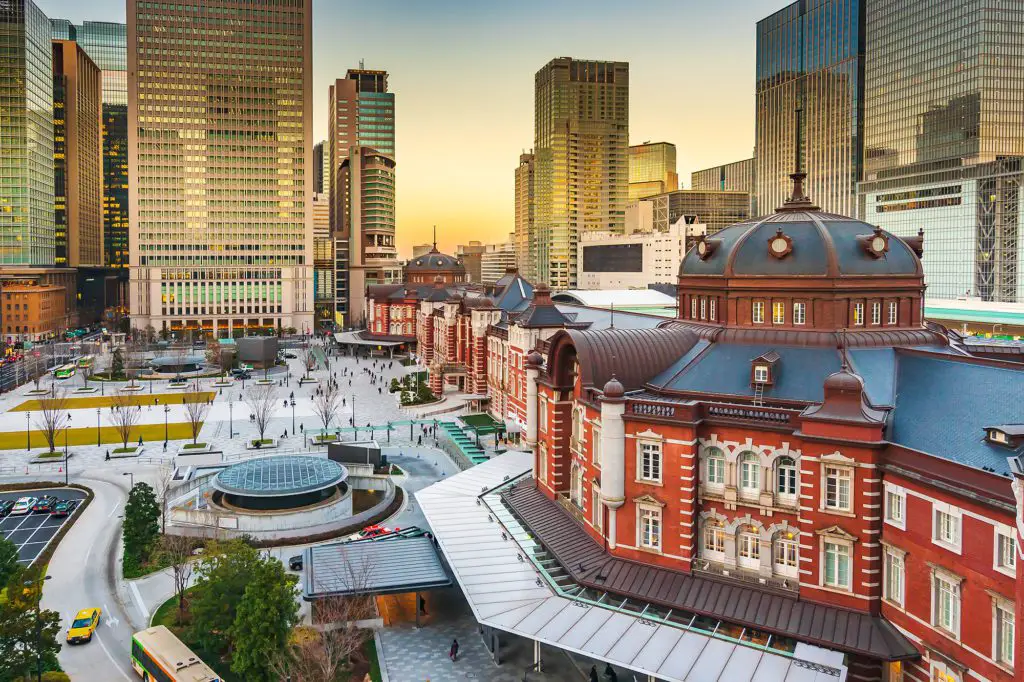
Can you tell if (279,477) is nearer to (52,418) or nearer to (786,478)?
(786,478)

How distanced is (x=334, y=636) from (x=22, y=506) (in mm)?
40041

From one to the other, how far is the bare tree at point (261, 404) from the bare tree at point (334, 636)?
45707 mm

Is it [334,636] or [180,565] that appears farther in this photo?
[180,565]

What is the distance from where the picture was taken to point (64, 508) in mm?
63219

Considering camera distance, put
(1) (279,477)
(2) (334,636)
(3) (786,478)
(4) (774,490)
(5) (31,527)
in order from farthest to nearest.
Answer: (1) (279,477)
(5) (31,527)
(4) (774,490)
(3) (786,478)
(2) (334,636)

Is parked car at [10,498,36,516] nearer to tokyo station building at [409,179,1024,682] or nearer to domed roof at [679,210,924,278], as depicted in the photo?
tokyo station building at [409,179,1024,682]

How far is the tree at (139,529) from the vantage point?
5238 cm

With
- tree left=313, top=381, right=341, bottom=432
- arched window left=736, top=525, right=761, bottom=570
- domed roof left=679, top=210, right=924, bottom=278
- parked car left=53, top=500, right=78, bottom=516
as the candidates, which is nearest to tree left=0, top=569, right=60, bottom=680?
parked car left=53, top=500, right=78, bottom=516

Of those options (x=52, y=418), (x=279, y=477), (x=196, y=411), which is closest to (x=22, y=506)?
(x=279, y=477)

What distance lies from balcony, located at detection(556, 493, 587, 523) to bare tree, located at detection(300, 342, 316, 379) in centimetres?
8819

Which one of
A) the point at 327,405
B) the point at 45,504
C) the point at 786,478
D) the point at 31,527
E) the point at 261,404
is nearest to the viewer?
the point at 786,478

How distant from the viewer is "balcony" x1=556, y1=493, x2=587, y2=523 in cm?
4812

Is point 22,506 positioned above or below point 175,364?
below

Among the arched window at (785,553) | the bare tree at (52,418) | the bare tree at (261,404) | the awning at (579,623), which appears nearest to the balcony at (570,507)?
the awning at (579,623)
